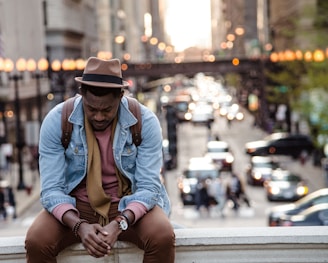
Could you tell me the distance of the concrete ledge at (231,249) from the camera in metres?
5.82

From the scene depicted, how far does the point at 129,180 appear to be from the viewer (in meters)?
5.89

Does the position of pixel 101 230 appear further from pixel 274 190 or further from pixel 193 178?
pixel 193 178

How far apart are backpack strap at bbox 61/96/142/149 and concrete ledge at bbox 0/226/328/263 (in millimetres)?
657

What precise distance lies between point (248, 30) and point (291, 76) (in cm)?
10121

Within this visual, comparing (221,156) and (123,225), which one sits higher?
(123,225)

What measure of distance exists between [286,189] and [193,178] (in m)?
4.05

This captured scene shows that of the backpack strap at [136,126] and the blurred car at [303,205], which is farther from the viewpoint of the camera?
the blurred car at [303,205]

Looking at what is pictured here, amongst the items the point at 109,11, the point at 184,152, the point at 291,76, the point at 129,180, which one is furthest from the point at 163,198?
the point at 109,11

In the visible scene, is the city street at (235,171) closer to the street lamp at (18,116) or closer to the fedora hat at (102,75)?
the fedora hat at (102,75)

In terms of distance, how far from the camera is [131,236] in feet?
18.9

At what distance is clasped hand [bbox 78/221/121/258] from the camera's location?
5383 millimetres

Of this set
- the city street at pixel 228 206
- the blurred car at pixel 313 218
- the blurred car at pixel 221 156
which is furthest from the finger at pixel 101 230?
the blurred car at pixel 221 156

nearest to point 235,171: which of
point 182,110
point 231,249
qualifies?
point 231,249

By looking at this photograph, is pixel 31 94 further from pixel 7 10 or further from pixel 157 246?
pixel 157 246
